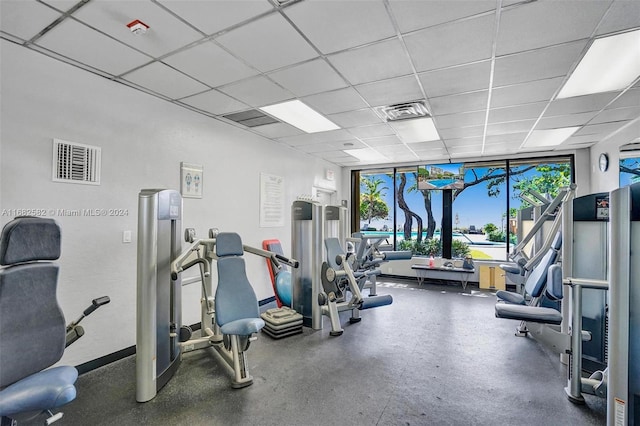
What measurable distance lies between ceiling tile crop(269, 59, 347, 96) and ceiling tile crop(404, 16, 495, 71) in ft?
2.55

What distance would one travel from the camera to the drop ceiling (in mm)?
2055

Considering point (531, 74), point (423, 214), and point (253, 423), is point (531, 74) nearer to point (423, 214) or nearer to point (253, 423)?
point (253, 423)

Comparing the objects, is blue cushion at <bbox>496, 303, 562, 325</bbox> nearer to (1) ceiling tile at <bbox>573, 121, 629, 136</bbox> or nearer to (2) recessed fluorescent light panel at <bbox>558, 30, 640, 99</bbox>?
(2) recessed fluorescent light panel at <bbox>558, 30, 640, 99</bbox>

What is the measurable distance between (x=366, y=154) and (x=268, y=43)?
170 inches

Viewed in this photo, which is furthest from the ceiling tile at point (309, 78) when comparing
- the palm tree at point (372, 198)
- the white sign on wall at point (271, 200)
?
the palm tree at point (372, 198)

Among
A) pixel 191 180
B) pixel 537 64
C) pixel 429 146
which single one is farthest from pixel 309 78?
pixel 429 146

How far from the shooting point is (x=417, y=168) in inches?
293

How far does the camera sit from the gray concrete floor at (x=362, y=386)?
2.22m

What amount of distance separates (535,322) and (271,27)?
349 cm

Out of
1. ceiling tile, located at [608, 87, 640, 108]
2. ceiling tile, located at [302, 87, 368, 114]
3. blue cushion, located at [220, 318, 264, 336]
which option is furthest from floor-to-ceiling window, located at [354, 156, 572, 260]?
blue cushion, located at [220, 318, 264, 336]

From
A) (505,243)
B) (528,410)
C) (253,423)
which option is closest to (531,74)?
(528,410)

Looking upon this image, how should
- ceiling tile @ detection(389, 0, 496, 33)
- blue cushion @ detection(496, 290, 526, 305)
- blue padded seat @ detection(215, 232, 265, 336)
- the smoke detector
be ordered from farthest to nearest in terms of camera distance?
blue cushion @ detection(496, 290, 526, 305)
blue padded seat @ detection(215, 232, 265, 336)
the smoke detector
ceiling tile @ detection(389, 0, 496, 33)

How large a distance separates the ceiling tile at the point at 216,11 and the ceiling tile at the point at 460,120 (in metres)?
2.94

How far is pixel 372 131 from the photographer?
15.9 feet
